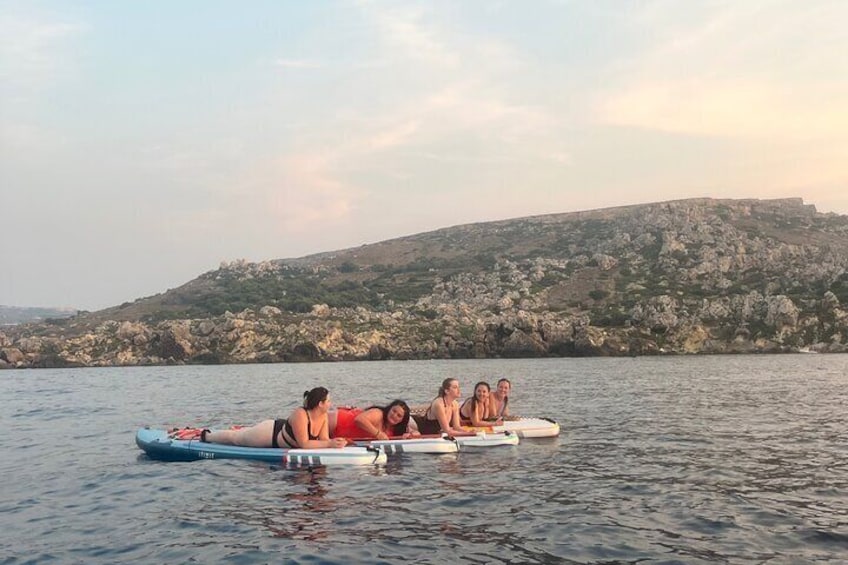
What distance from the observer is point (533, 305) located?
4547 inches

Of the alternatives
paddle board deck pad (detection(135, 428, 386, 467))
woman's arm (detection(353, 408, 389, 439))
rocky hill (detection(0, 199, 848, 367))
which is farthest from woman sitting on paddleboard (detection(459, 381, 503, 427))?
rocky hill (detection(0, 199, 848, 367))

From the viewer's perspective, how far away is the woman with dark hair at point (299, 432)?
20.2 meters

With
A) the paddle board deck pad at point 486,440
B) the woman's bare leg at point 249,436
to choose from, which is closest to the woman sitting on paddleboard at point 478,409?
the paddle board deck pad at point 486,440

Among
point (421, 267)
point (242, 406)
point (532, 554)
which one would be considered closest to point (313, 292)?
point (421, 267)

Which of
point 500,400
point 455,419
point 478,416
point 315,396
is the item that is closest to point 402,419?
point 455,419

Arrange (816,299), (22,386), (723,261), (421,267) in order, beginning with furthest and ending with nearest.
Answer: (421,267)
(723,261)
(816,299)
(22,386)

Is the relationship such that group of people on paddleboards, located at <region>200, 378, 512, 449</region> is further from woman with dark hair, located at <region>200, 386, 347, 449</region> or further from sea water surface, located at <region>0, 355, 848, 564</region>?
sea water surface, located at <region>0, 355, 848, 564</region>

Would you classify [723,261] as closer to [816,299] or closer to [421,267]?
[816,299]

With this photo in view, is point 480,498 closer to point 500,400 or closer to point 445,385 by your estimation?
point 445,385

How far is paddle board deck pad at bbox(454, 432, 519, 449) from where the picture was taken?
2344cm

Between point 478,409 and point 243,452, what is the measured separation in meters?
8.91

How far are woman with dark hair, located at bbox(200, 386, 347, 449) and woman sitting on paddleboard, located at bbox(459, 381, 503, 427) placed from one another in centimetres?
640

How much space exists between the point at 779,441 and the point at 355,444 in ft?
44.8

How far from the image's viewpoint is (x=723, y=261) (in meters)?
120
